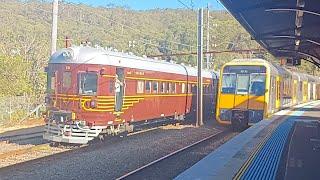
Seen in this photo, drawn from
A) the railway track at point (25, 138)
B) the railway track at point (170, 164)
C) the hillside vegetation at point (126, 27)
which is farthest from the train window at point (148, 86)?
the hillside vegetation at point (126, 27)

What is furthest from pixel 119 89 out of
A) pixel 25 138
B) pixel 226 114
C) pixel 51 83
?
pixel 226 114

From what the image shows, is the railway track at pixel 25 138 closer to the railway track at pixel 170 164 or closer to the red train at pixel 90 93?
the red train at pixel 90 93

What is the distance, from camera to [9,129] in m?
23.0

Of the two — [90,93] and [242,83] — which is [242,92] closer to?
[242,83]

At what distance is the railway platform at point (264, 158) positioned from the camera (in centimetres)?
812

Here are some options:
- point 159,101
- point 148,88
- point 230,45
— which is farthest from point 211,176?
point 230,45

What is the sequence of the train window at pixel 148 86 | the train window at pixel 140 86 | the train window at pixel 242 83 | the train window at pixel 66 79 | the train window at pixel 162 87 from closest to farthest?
the train window at pixel 66 79
the train window at pixel 140 86
the train window at pixel 148 86
the train window at pixel 162 87
the train window at pixel 242 83

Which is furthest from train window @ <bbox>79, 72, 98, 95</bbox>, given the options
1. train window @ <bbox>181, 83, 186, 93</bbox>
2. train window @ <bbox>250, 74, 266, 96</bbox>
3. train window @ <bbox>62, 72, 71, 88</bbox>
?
train window @ <bbox>181, 83, 186, 93</bbox>

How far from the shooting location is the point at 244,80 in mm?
Answer: 22766

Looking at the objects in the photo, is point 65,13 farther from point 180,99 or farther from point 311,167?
point 311,167

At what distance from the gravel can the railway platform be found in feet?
9.40

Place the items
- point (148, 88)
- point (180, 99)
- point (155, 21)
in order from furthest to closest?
point (155, 21), point (180, 99), point (148, 88)

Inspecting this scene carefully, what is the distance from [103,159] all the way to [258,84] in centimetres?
1079

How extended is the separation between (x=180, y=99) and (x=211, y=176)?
17.9m
